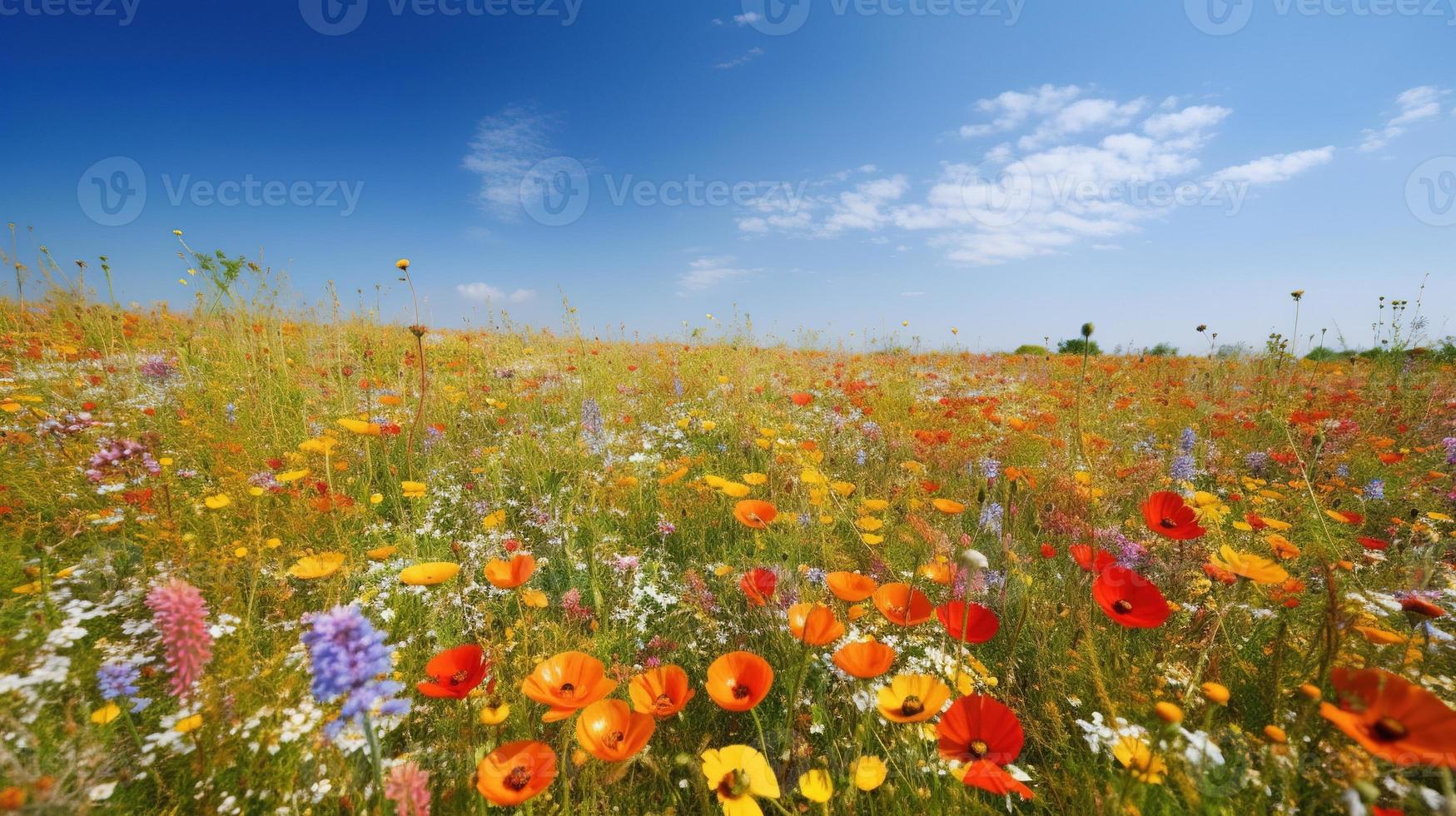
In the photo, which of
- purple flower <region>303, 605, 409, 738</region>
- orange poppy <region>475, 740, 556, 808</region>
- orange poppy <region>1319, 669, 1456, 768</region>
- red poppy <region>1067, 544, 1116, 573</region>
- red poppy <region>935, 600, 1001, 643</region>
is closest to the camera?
orange poppy <region>1319, 669, 1456, 768</region>

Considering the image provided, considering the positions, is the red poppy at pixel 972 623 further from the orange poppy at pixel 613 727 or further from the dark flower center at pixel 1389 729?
the orange poppy at pixel 613 727

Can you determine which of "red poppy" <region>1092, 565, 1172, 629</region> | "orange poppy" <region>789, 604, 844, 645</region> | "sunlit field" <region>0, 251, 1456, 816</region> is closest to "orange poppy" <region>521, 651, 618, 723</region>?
"sunlit field" <region>0, 251, 1456, 816</region>

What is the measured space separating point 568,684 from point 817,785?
637mm

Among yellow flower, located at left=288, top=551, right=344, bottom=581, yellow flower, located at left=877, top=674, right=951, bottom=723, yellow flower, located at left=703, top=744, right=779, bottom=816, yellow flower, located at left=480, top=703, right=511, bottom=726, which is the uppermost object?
yellow flower, located at left=288, top=551, right=344, bottom=581

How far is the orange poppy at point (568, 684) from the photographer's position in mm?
1090

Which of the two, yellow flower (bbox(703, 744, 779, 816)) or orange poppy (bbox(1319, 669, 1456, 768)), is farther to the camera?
yellow flower (bbox(703, 744, 779, 816))

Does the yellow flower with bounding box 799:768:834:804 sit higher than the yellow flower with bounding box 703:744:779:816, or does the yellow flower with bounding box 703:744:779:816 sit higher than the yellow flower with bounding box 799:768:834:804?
the yellow flower with bounding box 703:744:779:816

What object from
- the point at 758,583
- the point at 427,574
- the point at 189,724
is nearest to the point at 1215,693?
the point at 758,583

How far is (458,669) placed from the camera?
4.14 ft

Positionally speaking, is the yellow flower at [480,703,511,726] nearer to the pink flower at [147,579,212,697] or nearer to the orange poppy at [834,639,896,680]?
the pink flower at [147,579,212,697]

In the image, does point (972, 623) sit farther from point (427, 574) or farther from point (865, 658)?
point (427, 574)

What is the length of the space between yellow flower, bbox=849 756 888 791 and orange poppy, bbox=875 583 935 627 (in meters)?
0.33

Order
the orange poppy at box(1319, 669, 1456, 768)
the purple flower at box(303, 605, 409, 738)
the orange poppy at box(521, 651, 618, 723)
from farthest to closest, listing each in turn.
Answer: the orange poppy at box(521, 651, 618, 723)
the purple flower at box(303, 605, 409, 738)
the orange poppy at box(1319, 669, 1456, 768)

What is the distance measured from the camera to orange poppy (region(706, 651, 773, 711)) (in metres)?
1.16
